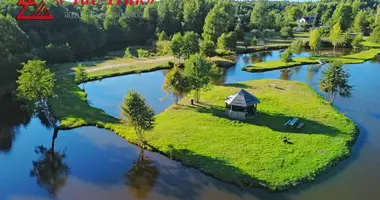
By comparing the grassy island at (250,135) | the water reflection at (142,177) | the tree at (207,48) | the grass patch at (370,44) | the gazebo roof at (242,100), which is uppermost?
the tree at (207,48)

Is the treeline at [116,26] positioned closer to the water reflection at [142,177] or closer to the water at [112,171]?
the water at [112,171]

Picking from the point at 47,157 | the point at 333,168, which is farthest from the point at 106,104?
the point at 333,168

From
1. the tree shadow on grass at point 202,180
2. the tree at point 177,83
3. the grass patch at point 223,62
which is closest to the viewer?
the tree shadow on grass at point 202,180

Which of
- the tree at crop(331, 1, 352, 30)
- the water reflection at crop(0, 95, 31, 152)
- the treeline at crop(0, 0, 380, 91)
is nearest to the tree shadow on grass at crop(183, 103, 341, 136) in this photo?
the water reflection at crop(0, 95, 31, 152)

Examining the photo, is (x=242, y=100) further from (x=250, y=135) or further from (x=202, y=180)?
(x=202, y=180)

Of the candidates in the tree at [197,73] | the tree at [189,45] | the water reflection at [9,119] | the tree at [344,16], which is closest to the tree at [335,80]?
the tree at [197,73]

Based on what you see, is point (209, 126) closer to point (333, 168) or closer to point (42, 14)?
point (333, 168)

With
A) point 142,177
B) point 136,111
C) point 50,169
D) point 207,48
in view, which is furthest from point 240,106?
point 207,48
